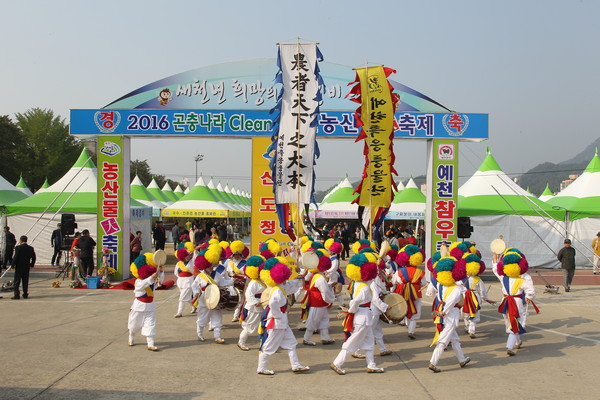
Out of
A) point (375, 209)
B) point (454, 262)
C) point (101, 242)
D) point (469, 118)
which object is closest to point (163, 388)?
point (454, 262)

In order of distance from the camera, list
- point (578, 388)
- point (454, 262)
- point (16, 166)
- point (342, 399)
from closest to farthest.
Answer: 1. point (342, 399)
2. point (578, 388)
3. point (454, 262)
4. point (16, 166)

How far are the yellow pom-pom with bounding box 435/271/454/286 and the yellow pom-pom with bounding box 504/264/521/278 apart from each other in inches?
58.5

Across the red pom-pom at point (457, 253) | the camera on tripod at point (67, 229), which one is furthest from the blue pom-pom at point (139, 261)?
the camera on tripod at point (67, 229)

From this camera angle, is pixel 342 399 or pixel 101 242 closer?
pixel 342 399

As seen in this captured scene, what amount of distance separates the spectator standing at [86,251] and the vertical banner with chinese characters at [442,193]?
366 inches

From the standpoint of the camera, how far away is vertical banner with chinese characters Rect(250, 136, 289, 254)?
14.0 meters

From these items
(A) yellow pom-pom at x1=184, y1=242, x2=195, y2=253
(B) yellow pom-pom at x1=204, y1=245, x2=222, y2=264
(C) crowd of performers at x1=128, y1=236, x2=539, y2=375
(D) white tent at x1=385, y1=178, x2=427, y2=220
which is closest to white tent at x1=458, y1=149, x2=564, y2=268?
(D) white tent at x1=385, y1=178, x2=427, y2=220

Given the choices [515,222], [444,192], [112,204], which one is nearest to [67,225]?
[112,204]

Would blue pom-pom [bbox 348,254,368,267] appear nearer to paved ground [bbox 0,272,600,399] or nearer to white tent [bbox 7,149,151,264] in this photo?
paved ground [bbox 0,272,600,399]

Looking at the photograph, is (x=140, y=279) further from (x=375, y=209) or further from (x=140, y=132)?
(x=140, y=132)

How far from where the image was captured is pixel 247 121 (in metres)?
14.0

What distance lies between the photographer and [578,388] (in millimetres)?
6023

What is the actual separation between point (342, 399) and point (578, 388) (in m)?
2.82

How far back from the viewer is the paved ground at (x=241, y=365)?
5812 millimetres
